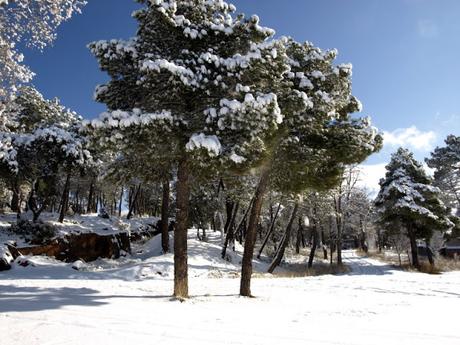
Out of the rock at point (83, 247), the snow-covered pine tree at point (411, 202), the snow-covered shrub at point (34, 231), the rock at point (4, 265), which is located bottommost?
the rock at point (4, 265)

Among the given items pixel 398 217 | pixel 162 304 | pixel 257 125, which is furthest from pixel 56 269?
pixel 398 217

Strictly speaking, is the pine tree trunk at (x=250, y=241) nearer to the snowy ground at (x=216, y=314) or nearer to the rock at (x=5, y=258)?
the snowy ground at (x=216, y=314)

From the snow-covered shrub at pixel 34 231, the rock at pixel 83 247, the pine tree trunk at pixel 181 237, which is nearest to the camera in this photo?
the pine tree trunk at pixel 181 237

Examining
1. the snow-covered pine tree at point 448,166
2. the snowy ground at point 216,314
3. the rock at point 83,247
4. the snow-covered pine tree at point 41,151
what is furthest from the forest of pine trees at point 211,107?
the snow-covered pine tree at point 448,166

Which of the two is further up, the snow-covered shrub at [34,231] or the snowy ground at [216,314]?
the snow-covered shrub at [34,231]

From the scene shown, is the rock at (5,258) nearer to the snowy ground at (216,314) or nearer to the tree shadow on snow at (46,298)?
the snowy ground at (216,314)

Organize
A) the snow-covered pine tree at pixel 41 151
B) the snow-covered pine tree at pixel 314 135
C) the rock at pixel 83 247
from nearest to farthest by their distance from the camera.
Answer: the snow-covered pine tree at pixel 314 135
the rock at pixel 83 247
the snow-covered pine tree at pixel 41 151

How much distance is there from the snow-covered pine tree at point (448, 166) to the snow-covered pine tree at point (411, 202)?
20.5 ft

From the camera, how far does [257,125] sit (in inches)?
408

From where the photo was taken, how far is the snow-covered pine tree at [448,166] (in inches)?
1439

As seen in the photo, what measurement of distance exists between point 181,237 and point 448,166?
3509cm

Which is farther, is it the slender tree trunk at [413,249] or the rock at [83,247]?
the slender tree trunk at [413,249]

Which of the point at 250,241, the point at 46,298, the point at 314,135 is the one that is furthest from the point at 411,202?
the point at 46,298

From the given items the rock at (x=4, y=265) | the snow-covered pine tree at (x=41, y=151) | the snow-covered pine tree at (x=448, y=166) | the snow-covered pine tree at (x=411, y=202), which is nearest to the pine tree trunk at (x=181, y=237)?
the rock at (x=4, y=265)
